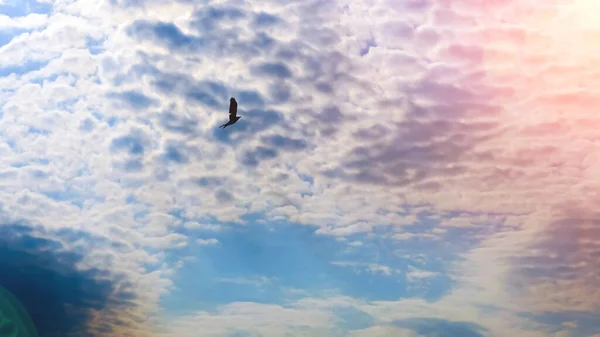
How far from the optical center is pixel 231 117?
18031 millimetres
